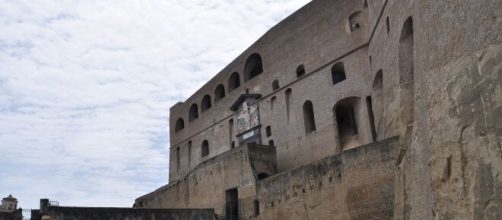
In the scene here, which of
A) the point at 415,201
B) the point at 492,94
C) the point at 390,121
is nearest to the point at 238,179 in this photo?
the point at 390,121

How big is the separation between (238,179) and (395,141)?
764 cm

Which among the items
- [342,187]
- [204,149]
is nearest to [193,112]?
[204,149]

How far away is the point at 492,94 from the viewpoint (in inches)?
292

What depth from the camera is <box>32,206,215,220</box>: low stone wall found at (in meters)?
14.9

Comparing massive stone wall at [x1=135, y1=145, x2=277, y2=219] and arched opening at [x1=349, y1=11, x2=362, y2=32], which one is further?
arched opening at [x1=349, y1=11, x2=362, y2=32]

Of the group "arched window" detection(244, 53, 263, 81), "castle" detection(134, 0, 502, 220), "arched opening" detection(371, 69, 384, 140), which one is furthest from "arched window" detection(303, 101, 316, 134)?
"arched window" detection(244, 53, 263, 81)

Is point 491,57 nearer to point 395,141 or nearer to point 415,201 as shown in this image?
point 415,201

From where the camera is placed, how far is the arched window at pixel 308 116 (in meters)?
20.6

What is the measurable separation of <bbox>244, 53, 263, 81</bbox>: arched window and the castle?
2.8 inches

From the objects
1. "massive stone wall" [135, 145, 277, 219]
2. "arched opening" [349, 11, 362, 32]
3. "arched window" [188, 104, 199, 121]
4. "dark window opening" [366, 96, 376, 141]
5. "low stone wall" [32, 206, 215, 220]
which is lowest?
"low stone wall" [32, 206, 215, 220]

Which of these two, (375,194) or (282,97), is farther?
(282,97)

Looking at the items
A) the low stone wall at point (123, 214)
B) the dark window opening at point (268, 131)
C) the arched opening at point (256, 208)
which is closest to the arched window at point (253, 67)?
the dark window opening at point (268, 131)

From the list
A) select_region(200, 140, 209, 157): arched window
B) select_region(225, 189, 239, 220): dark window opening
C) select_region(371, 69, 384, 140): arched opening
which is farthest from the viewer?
select_region(200, 140, 209, 157): arched window

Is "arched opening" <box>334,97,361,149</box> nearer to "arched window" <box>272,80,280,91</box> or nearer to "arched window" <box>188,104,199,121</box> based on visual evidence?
"arched window" <box>272,80,280,91</box>
